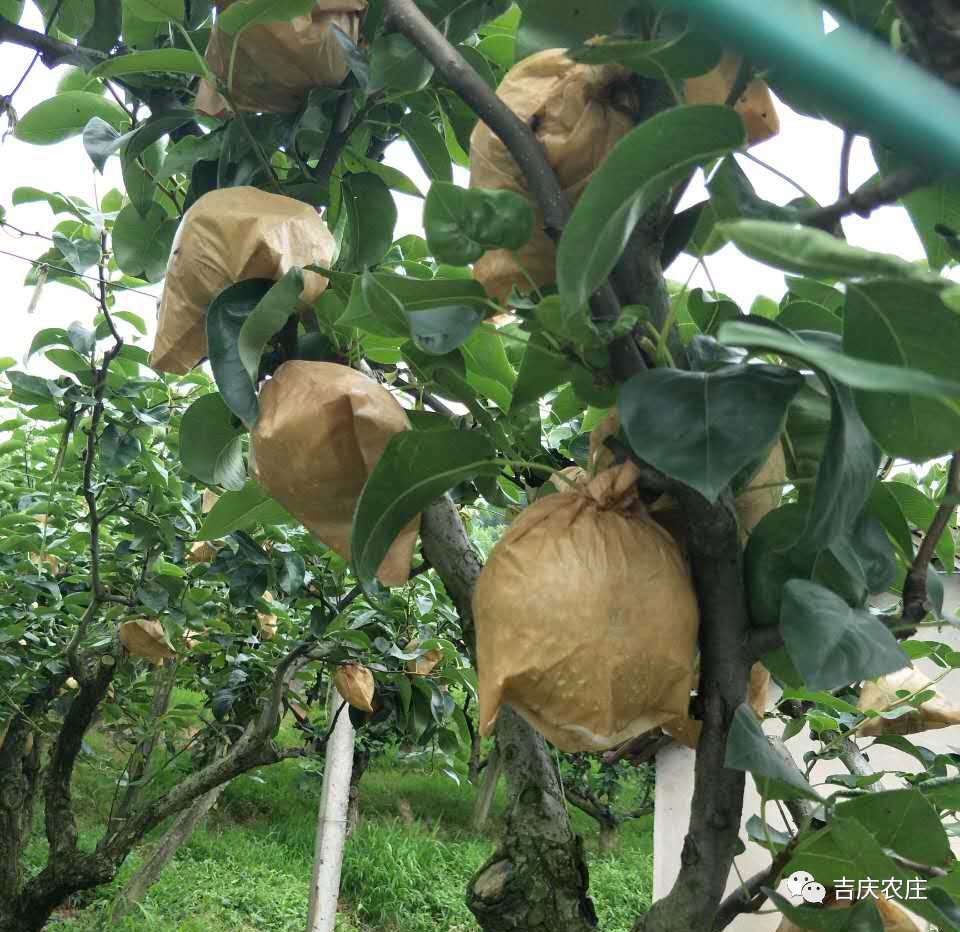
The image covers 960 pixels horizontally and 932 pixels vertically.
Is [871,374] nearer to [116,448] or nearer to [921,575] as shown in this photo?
[921,575]

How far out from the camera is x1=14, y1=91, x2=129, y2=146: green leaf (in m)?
0.95

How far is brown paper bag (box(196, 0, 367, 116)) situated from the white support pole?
2418 mm

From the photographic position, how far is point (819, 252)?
12.7 inches

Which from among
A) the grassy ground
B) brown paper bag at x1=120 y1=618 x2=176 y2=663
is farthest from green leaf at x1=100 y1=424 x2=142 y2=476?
the grassy ground

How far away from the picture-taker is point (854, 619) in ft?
1.59

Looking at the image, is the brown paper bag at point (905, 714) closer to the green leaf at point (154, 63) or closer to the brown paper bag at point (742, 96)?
the brown paper bag at point (742, 96)

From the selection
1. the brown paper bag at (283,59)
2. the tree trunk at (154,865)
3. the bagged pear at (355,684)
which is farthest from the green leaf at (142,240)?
the tree trunk at (154,865)

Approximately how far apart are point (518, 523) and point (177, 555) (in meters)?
1.60

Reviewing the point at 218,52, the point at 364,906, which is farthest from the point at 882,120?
the point at 364,906

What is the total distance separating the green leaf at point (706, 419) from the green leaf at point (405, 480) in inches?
5.8

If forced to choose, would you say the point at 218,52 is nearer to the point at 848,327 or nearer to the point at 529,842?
the point at 848,327

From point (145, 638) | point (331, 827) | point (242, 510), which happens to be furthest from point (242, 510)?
point (331, 827)

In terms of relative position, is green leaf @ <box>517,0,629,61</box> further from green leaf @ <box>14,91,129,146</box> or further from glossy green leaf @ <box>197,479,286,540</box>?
green leaf @ <box>14,91,129,146</box>

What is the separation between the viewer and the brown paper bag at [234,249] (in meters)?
0.69
